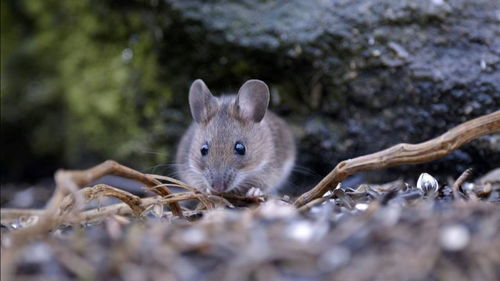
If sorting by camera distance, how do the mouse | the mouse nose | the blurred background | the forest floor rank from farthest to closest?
the blurred background, the mouse, the mouse nose, the forest floor

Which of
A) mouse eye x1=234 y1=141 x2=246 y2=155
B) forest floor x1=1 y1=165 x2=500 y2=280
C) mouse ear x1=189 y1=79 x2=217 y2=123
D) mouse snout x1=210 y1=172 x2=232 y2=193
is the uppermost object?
forest floor x1=1 y1=165 x2=500 y2=280

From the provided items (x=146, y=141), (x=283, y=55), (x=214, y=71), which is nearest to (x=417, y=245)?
(x=283, y=55)

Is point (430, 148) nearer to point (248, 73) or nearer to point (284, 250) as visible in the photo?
point (284, 250)

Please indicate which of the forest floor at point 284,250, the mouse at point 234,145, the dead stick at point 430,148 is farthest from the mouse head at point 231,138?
the forest floor at point 284,250

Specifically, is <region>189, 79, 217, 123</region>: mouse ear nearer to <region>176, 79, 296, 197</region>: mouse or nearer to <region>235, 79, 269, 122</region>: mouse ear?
<region>176, 79, 296, 197</region>: mouse

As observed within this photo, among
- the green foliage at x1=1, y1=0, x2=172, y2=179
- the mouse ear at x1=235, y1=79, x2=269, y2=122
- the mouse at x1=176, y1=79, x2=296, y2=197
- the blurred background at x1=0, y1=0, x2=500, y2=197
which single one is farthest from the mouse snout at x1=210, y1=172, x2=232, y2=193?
the green foliage at x1=1, y1=0, x2=172, y2=179

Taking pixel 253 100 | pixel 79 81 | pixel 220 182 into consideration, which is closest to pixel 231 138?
pixel 253 100

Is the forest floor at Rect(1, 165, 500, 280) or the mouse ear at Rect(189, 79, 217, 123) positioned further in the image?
the mouse ear at Rect(189, 79, 217, 123)

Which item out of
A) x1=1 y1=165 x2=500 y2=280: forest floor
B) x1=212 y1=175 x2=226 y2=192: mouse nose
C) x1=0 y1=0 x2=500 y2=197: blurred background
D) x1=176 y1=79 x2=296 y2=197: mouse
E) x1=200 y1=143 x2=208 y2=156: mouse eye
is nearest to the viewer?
x1=1 y1=165 x2=500 y2=280: forest floor
